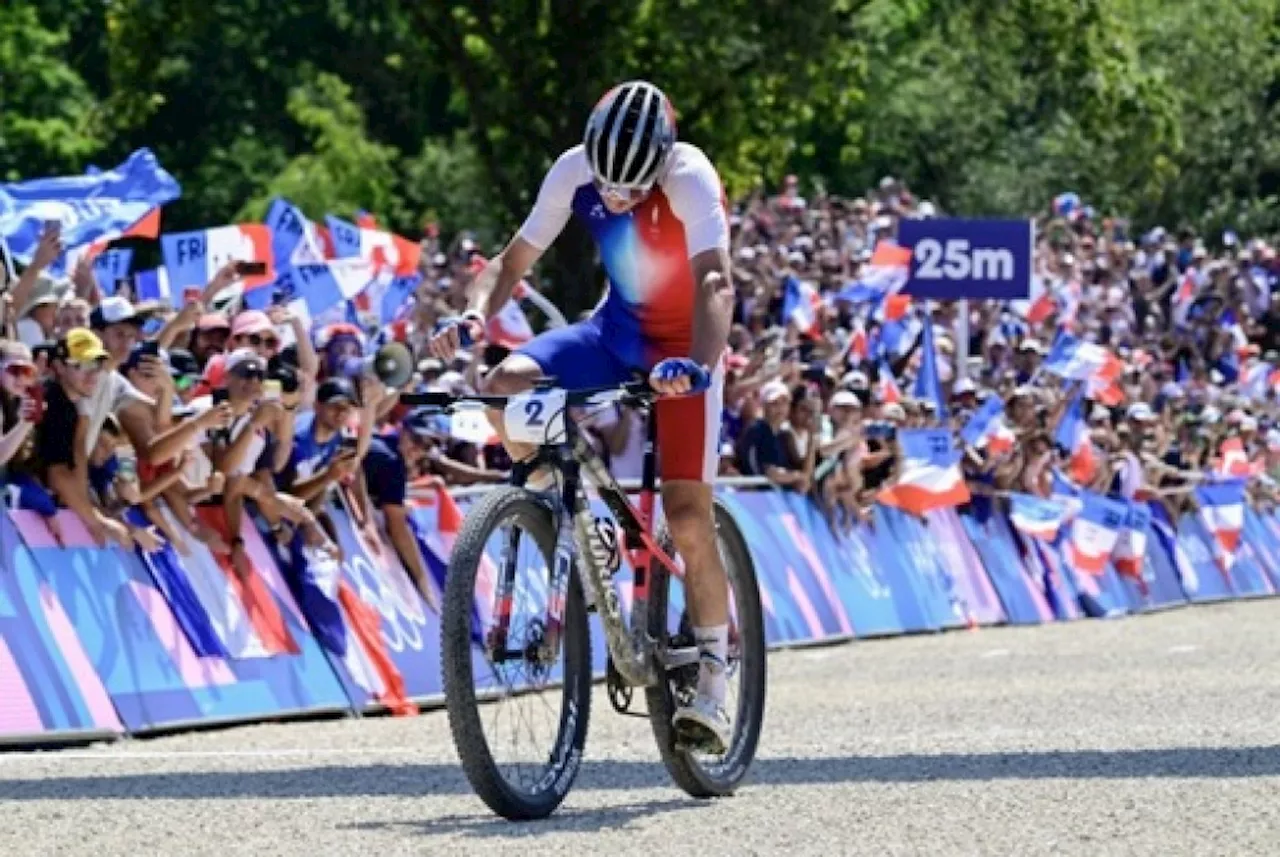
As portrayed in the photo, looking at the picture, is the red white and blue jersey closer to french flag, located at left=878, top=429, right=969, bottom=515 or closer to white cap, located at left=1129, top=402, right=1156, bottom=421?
french flag, located at left=878, top=429, right=969, bottom=515

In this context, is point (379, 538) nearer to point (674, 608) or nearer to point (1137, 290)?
point (674, 608)

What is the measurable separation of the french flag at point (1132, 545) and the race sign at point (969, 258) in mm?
2207

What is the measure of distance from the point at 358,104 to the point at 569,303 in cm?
2978

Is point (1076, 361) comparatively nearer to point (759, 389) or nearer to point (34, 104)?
point (759, 389)

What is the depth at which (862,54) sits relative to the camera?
33.2m

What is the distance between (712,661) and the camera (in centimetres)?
1022

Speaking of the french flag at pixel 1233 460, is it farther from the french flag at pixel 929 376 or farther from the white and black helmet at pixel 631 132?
the white and black helmet at pixel 631 132

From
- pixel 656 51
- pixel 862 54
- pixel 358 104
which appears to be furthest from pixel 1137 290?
pixel 358 104

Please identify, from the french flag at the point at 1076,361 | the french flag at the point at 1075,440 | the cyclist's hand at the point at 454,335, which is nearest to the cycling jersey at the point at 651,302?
the cyclist's hand at the point at 454,335

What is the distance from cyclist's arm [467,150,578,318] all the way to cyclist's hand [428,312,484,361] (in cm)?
34

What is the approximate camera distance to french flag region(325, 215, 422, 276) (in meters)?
22.2

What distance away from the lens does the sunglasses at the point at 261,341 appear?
652 inches

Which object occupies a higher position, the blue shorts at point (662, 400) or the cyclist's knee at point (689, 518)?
the blue shorts at point (662, 400)

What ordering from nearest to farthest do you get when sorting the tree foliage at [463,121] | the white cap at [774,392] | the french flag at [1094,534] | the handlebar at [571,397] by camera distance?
the handlebar at [571,397] → the white cap at [774,392] → the french flag at [1094,534] → the tree foliage at [463,121]
